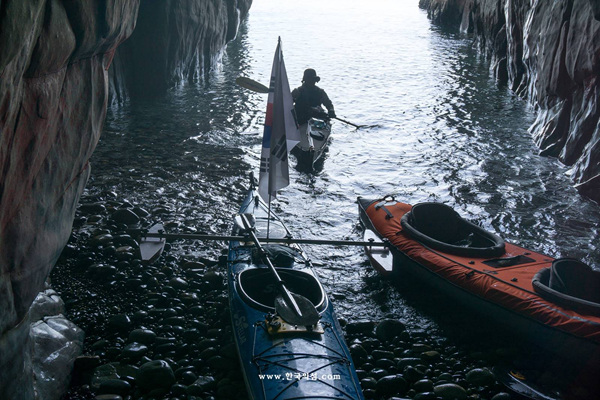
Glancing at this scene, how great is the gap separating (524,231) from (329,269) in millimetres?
3862

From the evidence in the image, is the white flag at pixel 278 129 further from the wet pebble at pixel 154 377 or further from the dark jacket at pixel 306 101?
the dark jacket at pixel 306 101

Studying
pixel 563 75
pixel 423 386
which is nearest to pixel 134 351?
pixel 423 386

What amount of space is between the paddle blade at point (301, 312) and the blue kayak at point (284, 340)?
110mm

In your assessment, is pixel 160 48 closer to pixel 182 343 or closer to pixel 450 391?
pixel 182 343

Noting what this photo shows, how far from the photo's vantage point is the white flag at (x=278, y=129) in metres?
7.00

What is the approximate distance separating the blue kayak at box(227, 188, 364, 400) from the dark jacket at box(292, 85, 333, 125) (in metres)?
6.92

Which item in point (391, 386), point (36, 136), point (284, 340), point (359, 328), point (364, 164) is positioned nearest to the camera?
point (36, 136)

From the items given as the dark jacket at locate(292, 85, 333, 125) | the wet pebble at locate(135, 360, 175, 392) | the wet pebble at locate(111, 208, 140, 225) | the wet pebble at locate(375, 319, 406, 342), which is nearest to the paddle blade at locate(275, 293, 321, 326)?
the wet pebble at locate(135, 360, 175, 392)

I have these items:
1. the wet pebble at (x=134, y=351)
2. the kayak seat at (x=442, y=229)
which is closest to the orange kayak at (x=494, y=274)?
the kayak seat at (x=442, y=229)

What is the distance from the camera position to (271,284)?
21.8ft

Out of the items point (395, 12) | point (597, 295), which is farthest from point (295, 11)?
point (597, 295)

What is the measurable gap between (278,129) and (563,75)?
361 inches

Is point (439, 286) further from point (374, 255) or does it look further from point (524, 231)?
point (524, 231)

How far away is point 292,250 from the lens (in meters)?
7.51
